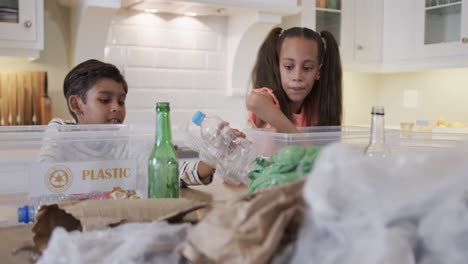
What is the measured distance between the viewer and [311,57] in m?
1.87

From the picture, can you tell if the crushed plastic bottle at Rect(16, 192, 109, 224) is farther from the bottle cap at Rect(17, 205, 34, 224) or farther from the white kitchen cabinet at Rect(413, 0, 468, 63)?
the white kitchen cabinet at Rect(413, 0, 468, 63)

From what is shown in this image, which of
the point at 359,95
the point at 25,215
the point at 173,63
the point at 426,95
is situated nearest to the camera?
the point at 25,215

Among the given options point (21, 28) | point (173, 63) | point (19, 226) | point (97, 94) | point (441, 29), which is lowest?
point (19, 226)

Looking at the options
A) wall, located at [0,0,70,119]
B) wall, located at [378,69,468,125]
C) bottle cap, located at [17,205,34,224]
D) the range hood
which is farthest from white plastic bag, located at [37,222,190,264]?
wall, located at [378,69,468,125]

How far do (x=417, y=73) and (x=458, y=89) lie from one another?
1.06ft

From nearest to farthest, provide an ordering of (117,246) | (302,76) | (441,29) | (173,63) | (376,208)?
(376,208) → (117,246) → (302,76) → (173,63) → (441,29)

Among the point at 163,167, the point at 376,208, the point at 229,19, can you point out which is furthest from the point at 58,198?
the point at 229,19

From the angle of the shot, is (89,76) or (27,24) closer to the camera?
(89,76)

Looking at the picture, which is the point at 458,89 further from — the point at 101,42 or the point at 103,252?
the point at 103,252

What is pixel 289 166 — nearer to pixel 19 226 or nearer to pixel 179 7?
pixel 19 226

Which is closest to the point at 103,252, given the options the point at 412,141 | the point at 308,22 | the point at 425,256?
the point at 425,256

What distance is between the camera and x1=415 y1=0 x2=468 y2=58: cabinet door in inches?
124

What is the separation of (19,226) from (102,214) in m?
0.34

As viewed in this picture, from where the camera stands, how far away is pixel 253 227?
40cm
